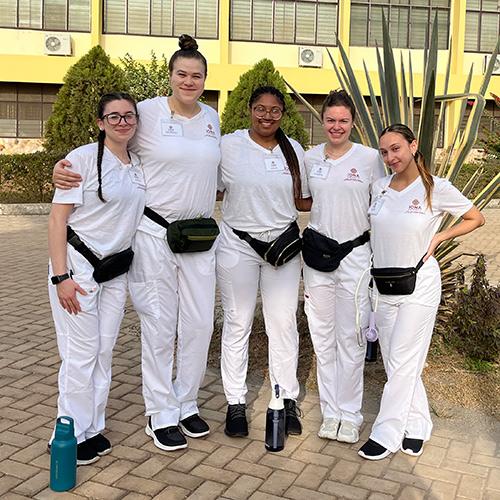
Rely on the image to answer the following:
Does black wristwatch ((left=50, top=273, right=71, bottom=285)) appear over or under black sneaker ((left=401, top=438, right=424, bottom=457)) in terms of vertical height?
over

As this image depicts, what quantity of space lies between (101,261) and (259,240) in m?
→ 0.89

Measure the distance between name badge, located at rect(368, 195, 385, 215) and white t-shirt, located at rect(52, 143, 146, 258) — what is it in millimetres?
1226

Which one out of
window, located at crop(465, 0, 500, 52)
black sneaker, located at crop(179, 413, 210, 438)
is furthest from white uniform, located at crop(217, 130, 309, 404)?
window, located at crop(465, 0, 500, 52)

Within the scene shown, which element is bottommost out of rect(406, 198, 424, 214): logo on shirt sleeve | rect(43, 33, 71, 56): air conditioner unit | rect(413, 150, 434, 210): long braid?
rect(406, 198, 424, 214): logo on shirt sleeve

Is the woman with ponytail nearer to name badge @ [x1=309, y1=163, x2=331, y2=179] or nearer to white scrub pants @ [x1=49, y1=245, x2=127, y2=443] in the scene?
name badge @ [x1=309, y1=163, x2=331, y2=179]

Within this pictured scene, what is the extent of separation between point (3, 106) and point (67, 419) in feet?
67.2

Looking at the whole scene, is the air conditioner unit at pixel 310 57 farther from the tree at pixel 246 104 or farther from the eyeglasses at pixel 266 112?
the eyeglasses at pixel 266 112

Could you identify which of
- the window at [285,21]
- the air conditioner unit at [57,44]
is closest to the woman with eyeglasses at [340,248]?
the air conditioner unit at [57,44]

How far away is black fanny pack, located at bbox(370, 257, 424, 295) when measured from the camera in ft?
11.7

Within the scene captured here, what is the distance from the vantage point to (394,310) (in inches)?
145

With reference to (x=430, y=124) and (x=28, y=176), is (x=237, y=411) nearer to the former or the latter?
(x=430, y=124)

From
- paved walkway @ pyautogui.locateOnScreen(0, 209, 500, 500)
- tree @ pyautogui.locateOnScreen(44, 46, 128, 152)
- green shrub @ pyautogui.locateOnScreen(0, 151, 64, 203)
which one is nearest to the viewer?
Result: paved walkway @ pyautogui.locateOnScreen(0, 209, 500, 500)

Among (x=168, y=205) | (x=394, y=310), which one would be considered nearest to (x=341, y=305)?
(x=394, y=310)

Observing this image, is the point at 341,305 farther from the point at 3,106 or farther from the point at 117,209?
the point at 3,106
